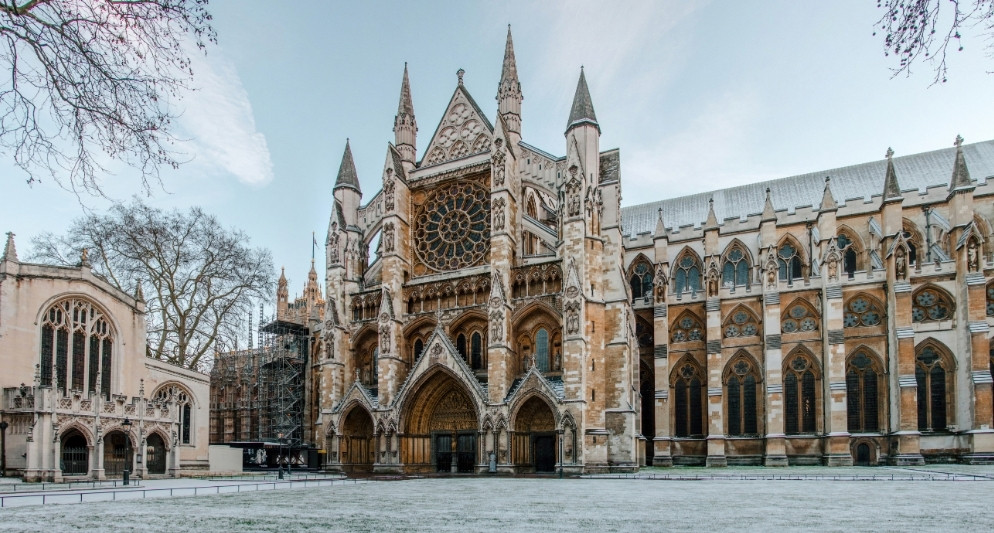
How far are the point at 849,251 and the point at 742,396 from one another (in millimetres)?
9785

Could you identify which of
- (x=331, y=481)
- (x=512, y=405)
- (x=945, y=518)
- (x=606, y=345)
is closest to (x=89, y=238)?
(x=331, y=481)

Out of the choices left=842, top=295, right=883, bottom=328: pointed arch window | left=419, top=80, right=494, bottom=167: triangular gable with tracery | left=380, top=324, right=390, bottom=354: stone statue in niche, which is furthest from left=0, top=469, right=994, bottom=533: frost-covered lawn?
left=419, top=80, right=494, bottom=167: triangular gable with tracery

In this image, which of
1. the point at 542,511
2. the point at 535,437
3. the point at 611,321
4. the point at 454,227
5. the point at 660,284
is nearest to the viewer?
the point at 542,511

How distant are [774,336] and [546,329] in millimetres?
12166

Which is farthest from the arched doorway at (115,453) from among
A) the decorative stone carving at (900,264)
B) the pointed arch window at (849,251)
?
the pointed arch window at (849,251)

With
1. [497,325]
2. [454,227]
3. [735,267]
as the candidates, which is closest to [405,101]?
[454,227]

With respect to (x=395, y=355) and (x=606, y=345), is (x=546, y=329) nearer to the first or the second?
(x=606, y=345)

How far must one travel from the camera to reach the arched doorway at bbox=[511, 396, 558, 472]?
31.3 m

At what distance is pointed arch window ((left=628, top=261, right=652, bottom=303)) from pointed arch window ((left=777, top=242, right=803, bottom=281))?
715 cm

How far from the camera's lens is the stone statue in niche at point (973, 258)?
3359cm

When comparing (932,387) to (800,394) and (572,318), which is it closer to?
(800,394)

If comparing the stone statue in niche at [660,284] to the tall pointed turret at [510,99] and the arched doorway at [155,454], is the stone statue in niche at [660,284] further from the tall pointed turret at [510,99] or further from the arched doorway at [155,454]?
the arched doorway at [155,454]

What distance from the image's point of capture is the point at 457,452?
3353 cm

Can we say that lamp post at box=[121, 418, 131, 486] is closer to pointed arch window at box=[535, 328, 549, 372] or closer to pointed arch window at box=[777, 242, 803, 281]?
pointed arch window at box=[535, 328, 549, 372]
